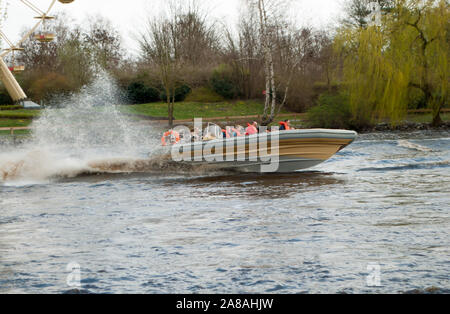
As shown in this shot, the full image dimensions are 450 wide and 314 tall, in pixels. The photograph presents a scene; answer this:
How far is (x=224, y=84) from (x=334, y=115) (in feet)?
51.1

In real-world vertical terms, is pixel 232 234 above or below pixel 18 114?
below

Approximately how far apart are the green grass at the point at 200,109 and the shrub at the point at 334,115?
8.42 meters

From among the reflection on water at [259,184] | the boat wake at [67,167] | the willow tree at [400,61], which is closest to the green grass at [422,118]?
the willow tree at [400,61]

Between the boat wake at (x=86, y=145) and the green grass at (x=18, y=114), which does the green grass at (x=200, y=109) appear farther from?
the green grass at (x=18, y=114)

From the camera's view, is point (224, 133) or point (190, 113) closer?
point (224, 133)

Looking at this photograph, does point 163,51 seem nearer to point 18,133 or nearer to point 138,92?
point 138,92

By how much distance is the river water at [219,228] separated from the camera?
6648mm

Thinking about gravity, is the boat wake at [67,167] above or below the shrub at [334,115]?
below

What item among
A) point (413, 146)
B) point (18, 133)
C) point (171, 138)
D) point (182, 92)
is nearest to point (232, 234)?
point (171, 138)

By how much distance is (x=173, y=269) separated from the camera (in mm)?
7074

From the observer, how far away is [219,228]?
928cm

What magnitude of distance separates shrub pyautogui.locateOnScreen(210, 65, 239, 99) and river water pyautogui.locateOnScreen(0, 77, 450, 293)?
29.4m

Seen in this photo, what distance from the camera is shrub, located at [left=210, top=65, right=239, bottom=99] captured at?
4688 centimetres
